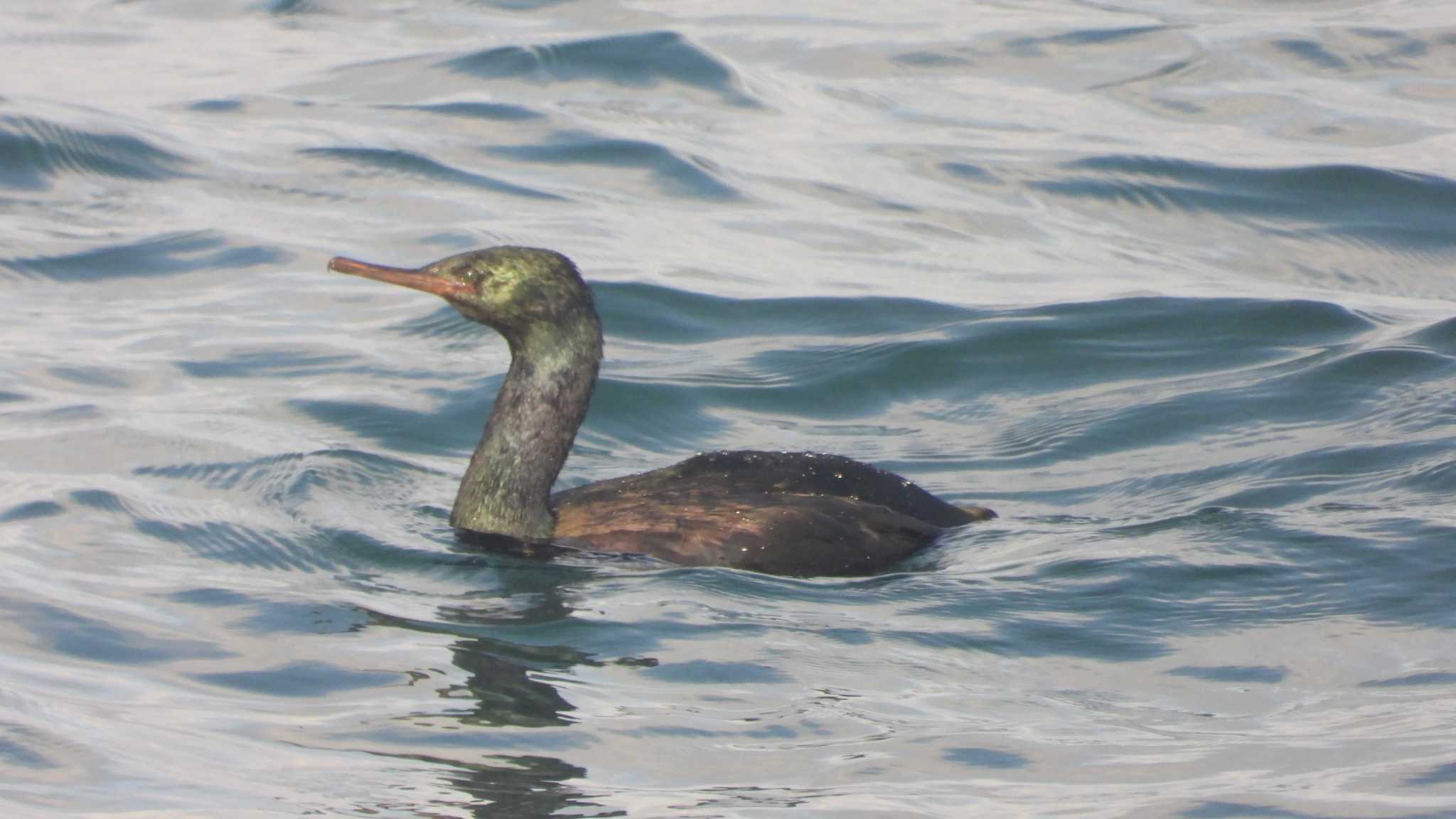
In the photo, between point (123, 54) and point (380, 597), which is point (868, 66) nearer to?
point (123, 54)

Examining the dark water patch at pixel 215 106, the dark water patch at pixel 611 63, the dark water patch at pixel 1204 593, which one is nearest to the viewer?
the dark water patch at pixel 1204 593

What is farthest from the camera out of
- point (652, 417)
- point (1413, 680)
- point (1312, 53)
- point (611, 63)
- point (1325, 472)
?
point (1312, 53)

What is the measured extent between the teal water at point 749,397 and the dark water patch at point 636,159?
50mm

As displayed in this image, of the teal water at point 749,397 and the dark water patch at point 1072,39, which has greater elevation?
the dark water patch at point 1072,39

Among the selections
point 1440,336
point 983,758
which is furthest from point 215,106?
point 983,758

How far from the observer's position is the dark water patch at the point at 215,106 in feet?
46.6

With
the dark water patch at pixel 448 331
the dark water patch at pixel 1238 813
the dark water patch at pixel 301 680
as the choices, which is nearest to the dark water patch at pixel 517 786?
the dark water patch at pixel 301 680

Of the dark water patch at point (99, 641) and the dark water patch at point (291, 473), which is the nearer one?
the dark water patch at point (99, 641)

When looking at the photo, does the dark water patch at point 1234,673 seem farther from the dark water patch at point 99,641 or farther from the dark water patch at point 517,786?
the dark water patch at point 99,641

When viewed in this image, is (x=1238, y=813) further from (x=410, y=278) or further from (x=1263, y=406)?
(x=1263, y=406)

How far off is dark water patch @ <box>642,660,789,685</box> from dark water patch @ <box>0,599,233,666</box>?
1.27 m

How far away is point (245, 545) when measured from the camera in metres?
7.23

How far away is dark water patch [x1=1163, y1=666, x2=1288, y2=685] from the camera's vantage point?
19.9 feet

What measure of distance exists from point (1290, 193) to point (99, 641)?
341 inches
